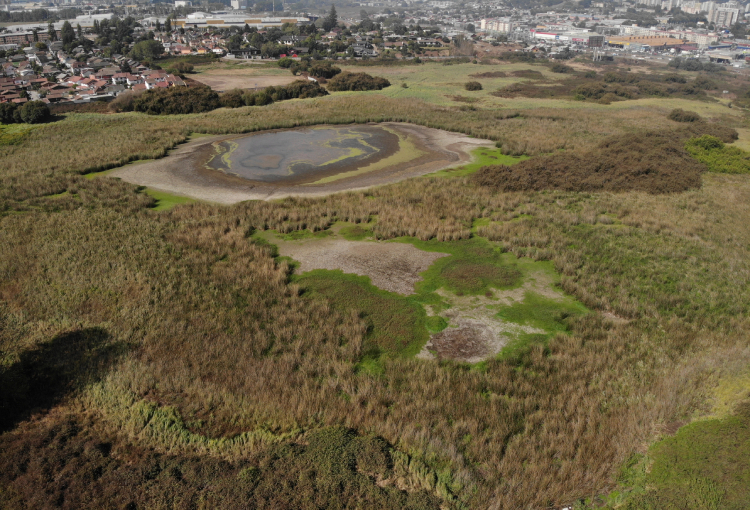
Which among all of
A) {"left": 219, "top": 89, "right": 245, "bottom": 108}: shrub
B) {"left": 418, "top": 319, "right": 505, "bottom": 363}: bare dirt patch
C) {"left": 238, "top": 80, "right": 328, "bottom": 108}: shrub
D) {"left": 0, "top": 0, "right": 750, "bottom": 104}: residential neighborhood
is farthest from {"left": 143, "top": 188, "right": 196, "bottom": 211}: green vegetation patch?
{"left": 0, "top": 0, "right": 750, "bottom": 104}: residential neighborhood

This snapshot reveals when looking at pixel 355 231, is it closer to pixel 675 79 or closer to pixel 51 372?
pixel 51 372

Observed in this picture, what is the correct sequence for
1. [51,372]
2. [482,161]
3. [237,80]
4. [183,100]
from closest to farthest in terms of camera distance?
[51,372], [482,161], [183,100], [237,80]

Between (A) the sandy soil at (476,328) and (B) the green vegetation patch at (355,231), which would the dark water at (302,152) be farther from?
(A) the sandy soil at (476,328)

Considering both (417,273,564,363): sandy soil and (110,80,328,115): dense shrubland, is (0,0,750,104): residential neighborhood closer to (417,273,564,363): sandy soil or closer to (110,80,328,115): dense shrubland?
→ (110,80,328,115): dense shrubland

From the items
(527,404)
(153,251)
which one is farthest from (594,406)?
(153,251)

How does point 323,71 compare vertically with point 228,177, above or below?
above

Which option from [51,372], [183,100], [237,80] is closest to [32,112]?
[183,100]

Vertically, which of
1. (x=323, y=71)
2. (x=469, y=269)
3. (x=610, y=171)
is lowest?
(x=469, y=269)
